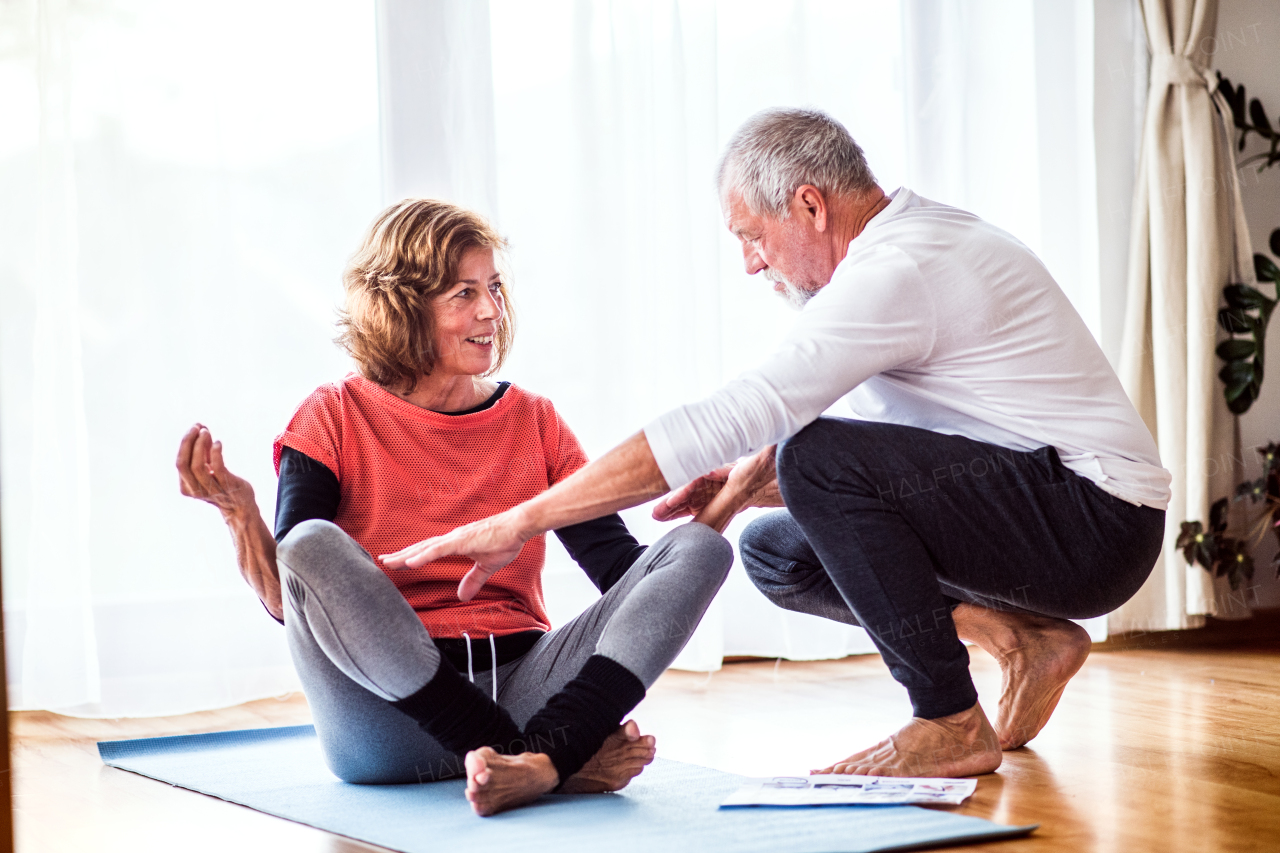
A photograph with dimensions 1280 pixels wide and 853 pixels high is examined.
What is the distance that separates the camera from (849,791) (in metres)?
1.36

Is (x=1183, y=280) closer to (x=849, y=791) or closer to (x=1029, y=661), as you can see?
(x=1029, y=661)

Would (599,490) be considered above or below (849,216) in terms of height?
below

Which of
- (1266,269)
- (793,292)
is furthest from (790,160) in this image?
(1266,269)

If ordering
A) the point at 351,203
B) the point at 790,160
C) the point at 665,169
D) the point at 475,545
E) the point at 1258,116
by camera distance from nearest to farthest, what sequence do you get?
1. the point at 475,545
2. the point at 790,160
3. the point at 351,203
4. the point at 665,169
5. the point at 1258,116

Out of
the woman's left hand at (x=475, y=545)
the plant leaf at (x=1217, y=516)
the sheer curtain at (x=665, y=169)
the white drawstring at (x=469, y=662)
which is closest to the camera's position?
the woman's left hand at (x=475, y=545)

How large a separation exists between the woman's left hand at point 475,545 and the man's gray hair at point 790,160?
1.85 ft

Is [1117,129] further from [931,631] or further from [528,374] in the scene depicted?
[931,631]

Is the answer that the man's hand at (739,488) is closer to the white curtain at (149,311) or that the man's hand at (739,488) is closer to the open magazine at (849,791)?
the open magazine at (849,791)

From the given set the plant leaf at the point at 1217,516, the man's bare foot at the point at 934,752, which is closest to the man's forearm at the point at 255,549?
the man's bare foot at the point at 934,752

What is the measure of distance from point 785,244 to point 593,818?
0.78m

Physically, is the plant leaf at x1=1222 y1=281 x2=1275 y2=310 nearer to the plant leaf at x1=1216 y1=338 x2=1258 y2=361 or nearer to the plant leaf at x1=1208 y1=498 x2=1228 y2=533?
the plant leaf at x1=1216 y1=338 x2=1258 y2=361

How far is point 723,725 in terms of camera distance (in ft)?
6.50

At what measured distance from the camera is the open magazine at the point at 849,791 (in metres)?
1.32

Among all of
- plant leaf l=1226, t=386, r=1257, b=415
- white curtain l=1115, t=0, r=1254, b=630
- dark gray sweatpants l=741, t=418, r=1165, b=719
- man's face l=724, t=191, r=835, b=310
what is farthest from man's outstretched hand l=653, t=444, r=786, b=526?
plant leaf l=1226, t=386, r=1257, b=415
